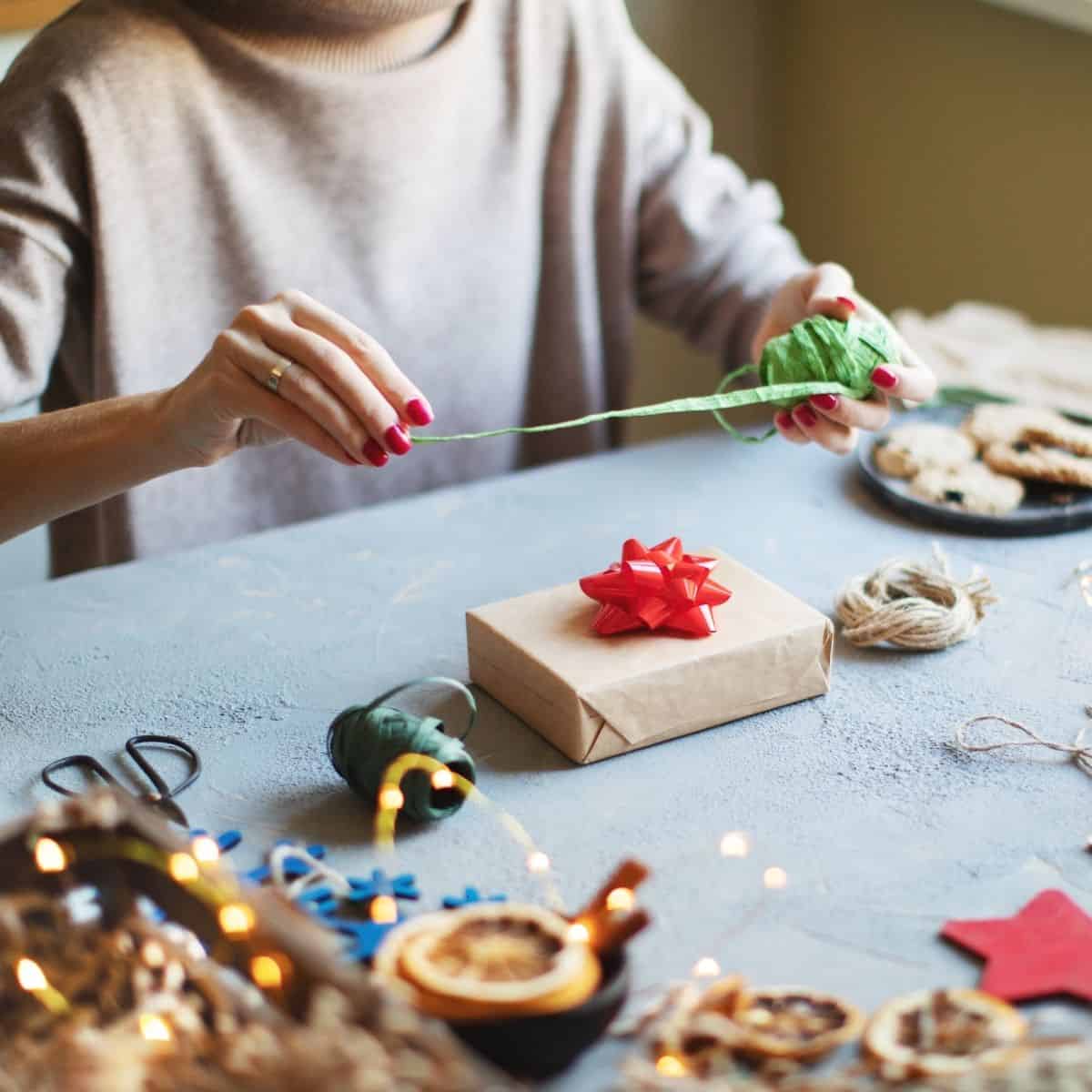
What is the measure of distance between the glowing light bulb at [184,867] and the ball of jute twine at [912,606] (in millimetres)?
513

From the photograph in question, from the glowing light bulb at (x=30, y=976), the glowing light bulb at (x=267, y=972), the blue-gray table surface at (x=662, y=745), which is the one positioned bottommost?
the blue-gray table surface at (x=662, y=745)

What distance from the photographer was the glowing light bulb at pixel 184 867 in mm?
585

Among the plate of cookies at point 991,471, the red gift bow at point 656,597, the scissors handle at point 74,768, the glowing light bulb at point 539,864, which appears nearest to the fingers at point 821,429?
the plate of cookies at point 991,471

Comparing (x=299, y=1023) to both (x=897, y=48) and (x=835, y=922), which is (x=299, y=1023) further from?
(x=897, y=48)

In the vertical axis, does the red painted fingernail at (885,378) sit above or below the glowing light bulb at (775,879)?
above

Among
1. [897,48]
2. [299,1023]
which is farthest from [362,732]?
[897,48]

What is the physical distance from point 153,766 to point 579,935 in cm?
33

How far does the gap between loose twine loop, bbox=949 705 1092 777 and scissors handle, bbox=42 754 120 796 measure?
0.51 meters

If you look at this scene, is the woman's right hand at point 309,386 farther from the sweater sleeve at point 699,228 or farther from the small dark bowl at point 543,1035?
the sweater sleeve at point 699,228

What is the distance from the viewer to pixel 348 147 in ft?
4.23

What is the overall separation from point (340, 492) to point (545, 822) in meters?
0.71

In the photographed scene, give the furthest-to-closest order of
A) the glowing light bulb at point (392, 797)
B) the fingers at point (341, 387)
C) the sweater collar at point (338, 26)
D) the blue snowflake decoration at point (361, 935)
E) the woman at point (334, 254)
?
the sweater collar at point (338, 26) → the woman at point (334, 254) → the fingers at point (341, 387) → the glowing light bulb at point (392, 797) → the blue snowflake decoration at point (361, 935)

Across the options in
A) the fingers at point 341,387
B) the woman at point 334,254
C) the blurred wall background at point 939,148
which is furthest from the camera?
the blurred wall background at point 939,148

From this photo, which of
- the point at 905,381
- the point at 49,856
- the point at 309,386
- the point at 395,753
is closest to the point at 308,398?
the point at 309,386
